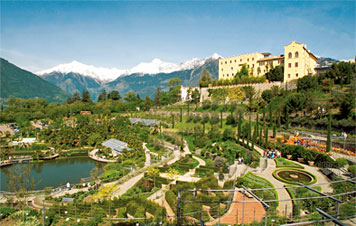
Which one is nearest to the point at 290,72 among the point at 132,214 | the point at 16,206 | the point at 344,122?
the point at 344,122

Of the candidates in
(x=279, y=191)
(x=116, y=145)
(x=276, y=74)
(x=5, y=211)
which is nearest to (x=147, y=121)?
(x=116, y=145)

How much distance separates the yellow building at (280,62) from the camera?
1607 inches

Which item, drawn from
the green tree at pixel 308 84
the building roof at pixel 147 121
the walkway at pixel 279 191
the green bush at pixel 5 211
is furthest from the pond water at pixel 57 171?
the green tree at pixel 308 84

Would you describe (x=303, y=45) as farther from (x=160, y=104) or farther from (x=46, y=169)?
(x=46, y=169)

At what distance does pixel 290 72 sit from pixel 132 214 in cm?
3916

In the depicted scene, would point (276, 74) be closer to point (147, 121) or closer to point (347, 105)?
point (347, 105)

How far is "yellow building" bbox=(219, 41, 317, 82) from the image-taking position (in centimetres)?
4081

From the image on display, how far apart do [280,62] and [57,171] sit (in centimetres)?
4235

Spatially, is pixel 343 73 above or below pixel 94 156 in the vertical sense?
above

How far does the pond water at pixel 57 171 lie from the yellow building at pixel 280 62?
35480 mm

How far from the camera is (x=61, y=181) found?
2064 cm

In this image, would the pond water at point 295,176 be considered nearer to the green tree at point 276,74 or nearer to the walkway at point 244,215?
the walkway at point 244,215

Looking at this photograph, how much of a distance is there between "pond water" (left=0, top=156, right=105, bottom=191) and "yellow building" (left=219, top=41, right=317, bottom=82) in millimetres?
35480

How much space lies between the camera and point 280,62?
45938 millimetres
